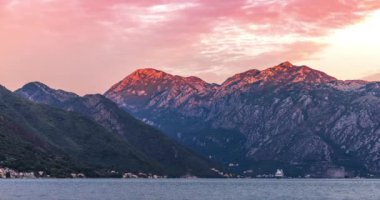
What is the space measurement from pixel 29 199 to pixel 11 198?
5283mm

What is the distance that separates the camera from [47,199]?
193 metres

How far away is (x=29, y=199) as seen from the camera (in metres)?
189

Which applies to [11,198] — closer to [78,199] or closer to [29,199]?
[29,199]

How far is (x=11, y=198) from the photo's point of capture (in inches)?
7431

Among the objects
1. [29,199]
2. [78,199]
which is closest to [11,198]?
[29,199]

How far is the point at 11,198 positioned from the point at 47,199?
10.8m

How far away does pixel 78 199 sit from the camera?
19975 cm

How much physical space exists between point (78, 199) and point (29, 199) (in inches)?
656

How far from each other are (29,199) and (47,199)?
6.16 metres

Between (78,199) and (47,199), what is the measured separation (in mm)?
10532
